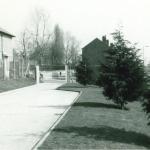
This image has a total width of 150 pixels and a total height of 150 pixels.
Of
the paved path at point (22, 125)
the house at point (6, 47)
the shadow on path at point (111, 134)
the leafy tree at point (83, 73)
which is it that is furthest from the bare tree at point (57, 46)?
the shadow on path at point (111, 134)

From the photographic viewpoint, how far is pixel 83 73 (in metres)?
42.0

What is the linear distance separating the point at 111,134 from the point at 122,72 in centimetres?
842

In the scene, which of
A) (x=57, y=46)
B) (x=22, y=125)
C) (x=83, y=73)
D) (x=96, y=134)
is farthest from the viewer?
(x=57, y=46)

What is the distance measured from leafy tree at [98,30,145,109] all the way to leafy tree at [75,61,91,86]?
74.4 ft

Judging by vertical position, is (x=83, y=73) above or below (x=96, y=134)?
above

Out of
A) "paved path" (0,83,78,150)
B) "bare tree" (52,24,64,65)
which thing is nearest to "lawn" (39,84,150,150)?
"paved path" (0,83,78,150)

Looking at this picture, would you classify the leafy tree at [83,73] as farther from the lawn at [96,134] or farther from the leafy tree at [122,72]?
the lawn at [96,134]

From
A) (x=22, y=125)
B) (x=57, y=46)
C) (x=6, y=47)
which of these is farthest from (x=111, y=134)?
(x=57, y=46)

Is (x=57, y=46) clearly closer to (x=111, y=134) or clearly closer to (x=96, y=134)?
(x=111, y=134)

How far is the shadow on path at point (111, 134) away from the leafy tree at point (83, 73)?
2984cm

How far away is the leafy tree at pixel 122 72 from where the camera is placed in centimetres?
1847

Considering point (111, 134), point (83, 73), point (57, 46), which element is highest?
point (57, 46)

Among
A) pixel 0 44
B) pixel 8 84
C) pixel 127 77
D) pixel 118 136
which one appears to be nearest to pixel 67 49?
pixel 0 44

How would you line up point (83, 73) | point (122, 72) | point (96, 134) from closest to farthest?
point (96, 134), point (122, 72), point (83, 73)
